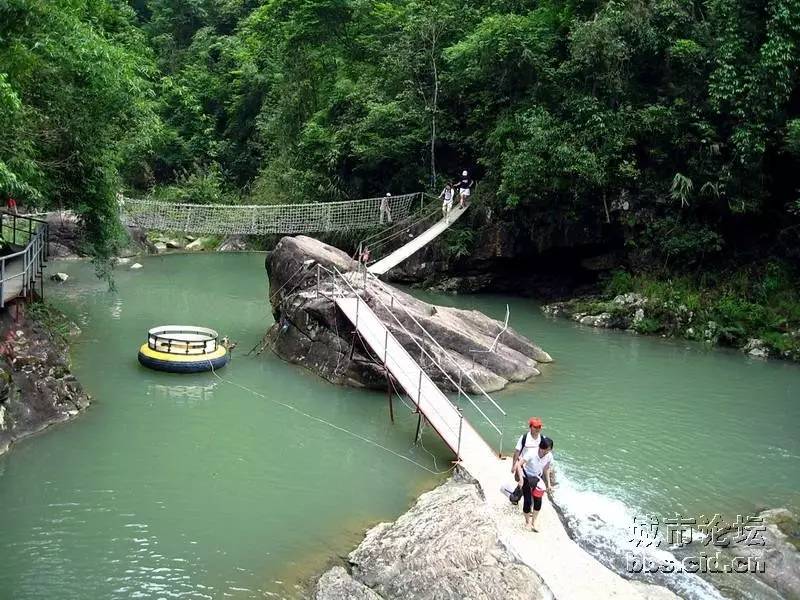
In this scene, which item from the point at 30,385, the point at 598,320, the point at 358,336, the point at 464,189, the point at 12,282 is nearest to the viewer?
the point at 30,385

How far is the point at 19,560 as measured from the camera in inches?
274

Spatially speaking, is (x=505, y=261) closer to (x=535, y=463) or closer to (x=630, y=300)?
(x=630, y=300)

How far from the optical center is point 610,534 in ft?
25.6

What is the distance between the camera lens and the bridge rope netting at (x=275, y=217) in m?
20.8

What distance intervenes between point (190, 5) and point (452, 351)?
127 feet

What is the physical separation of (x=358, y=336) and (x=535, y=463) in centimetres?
606

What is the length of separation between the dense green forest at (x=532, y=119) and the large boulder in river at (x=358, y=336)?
12.7 ft

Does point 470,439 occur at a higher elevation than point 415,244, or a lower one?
lower

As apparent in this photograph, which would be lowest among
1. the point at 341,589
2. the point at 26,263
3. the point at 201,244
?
the point at 341,589

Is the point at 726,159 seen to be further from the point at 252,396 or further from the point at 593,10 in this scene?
the point at 252,396

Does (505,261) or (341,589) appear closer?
(341,589)

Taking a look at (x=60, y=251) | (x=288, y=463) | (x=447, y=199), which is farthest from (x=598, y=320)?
(x=60, y=251)

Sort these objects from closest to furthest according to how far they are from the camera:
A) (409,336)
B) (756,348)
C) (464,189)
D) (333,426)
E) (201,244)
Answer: (333,426) → (409,336) → (756,348) → (464,189) → (201,244)

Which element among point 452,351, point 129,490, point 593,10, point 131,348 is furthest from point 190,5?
point 129,490
